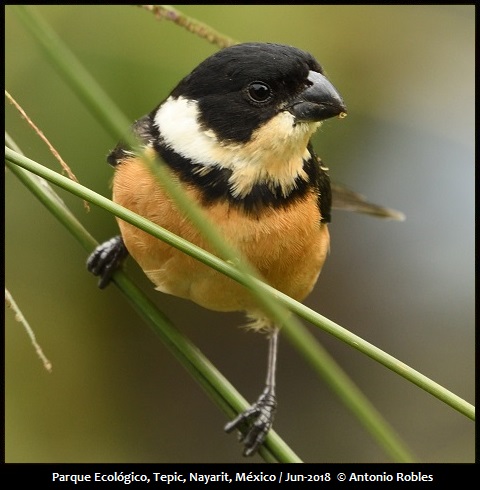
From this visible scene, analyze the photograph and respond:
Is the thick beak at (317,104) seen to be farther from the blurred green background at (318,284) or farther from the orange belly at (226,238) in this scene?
the blurred green background at (318,284)

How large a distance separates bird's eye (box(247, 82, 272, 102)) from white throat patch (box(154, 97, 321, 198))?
0.19ft

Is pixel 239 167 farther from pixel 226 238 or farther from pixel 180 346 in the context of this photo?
pixel 180 346

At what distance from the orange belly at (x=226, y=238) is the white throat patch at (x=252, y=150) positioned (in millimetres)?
81

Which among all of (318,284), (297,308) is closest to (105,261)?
(297,308)

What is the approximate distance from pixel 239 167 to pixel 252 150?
0.06 meters

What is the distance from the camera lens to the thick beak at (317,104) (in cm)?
198

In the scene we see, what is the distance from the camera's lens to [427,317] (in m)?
3.64

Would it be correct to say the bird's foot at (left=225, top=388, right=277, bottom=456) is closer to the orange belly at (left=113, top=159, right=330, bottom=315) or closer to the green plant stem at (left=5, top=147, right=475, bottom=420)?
the orange belly at (left=113, top=159, right=330, bottom=315)

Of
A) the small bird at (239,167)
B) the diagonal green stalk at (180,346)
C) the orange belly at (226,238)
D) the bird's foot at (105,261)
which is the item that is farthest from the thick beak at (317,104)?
the bird's foot at (105,261)

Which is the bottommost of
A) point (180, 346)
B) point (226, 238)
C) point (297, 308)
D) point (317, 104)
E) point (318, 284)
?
point (297, 308)

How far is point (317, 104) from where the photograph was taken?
1979 mm

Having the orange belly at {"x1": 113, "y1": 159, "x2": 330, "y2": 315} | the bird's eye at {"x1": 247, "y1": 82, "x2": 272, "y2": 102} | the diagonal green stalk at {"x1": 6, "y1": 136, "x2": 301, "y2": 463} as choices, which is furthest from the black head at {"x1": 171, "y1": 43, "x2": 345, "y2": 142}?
the diagonal green stalk at {"x1": 6, "y1": 136, "x2": 301, "y2": 463}

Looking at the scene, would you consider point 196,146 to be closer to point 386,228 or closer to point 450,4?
point 450,4

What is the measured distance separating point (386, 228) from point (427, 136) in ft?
2.16
